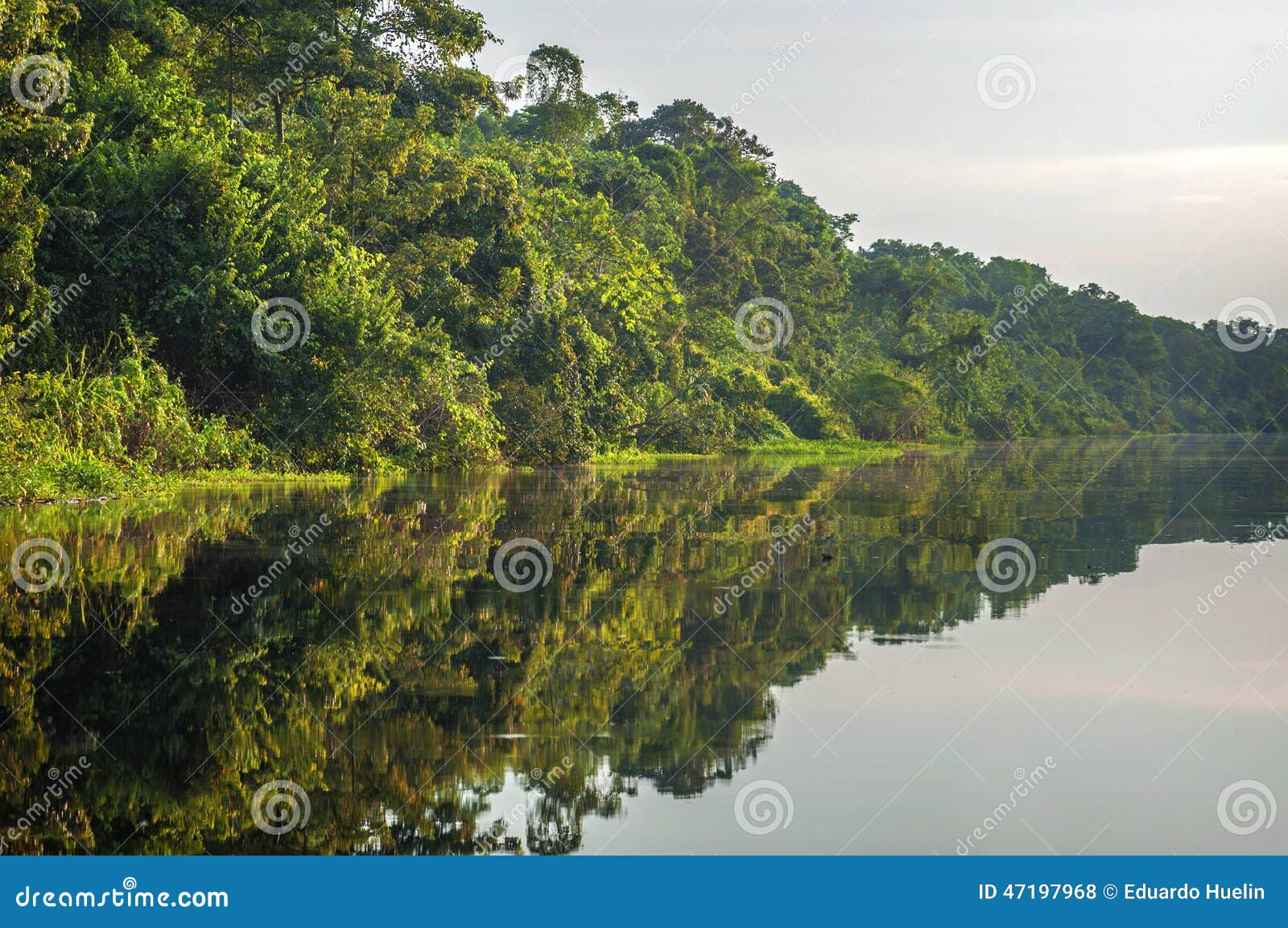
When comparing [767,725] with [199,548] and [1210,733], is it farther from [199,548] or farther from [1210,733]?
[199,548]

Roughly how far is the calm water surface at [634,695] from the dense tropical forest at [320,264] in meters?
6.58

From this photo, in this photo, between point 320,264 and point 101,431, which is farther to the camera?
point 320,264

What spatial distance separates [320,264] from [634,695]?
19.6 m

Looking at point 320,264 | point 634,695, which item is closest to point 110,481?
point 320,264

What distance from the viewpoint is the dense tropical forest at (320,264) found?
19.8 meters

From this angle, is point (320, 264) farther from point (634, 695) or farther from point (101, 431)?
point (634, 695)

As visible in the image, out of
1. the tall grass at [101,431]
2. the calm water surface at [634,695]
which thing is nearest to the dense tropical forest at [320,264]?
the tall grass at [101,431]

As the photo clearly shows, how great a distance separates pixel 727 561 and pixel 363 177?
1963cm

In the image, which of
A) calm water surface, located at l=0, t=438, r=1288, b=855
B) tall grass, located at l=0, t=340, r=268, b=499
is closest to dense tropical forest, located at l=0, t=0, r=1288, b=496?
tall grass, located at l=0, t=340, r=268, b=499

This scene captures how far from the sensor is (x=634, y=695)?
6.67m

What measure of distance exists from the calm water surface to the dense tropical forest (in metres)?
6.58

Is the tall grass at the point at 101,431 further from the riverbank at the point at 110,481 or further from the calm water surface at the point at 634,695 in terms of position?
the calm water surface at the point at 634,695

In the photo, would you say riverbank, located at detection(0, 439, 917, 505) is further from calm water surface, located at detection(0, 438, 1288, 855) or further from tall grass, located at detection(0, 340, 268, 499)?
calm water surface, located at detection(0, 438, 1288, 855)

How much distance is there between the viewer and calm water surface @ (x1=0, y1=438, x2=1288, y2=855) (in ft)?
15.4
